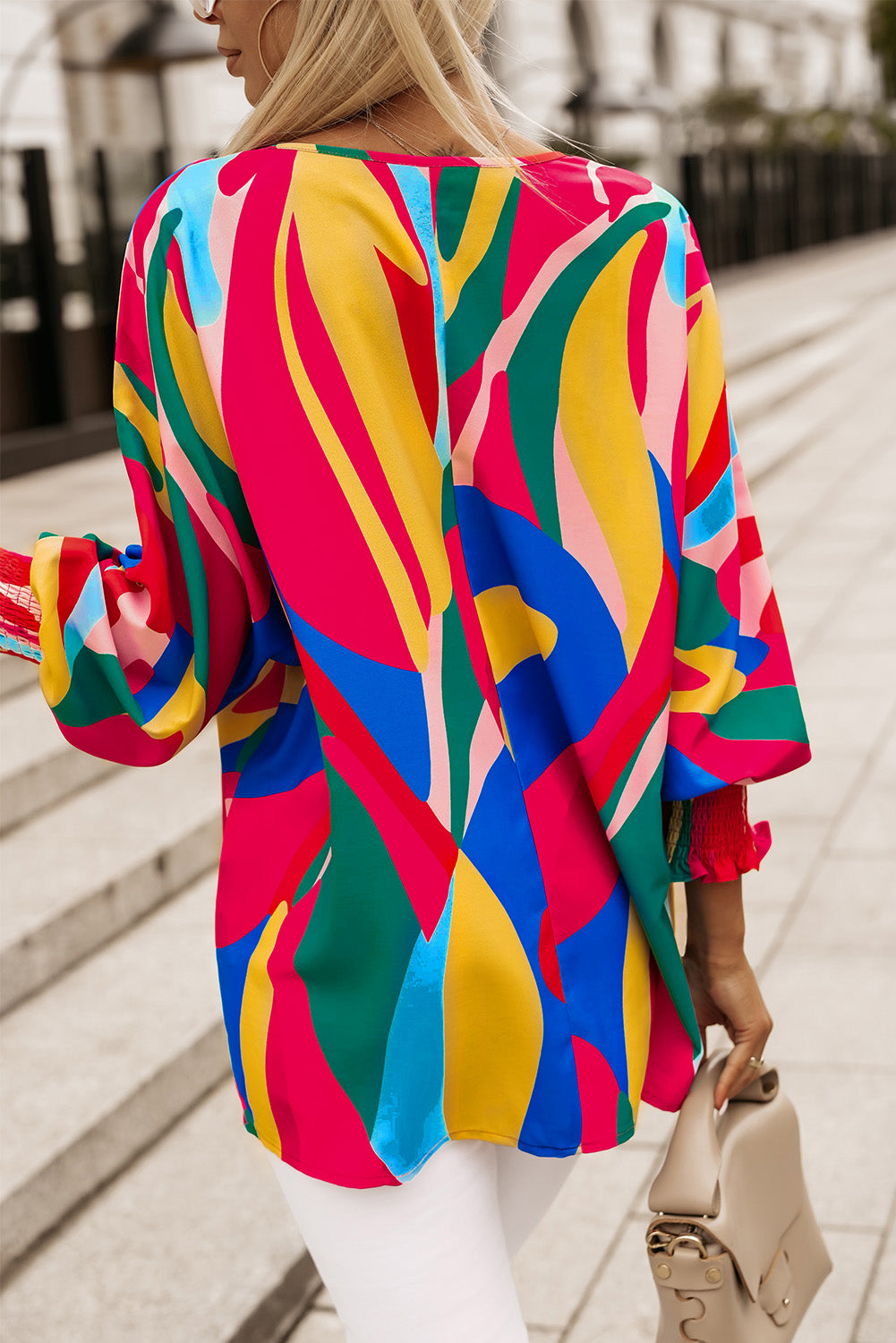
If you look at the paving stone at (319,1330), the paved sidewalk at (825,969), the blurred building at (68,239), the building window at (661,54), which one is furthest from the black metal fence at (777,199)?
the paving stone at (319,1330)

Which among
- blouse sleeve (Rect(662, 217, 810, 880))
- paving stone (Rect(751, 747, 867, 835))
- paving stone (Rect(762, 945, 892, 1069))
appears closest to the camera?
blouse sleeve (Rect(662, 217, 810, 880))

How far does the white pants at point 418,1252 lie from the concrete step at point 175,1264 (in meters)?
1.34

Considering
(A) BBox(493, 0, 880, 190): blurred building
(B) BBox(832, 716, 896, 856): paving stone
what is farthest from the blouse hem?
(A) BBox(493, 0, 880, 190): blurred building

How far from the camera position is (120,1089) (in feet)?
9.61

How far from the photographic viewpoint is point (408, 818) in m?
1.14

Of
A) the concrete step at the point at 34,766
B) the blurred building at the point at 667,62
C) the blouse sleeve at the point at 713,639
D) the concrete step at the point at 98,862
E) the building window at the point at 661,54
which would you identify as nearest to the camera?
the blouse sleeve at the point at 713,639

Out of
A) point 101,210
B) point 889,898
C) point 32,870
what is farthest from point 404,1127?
point 101,210

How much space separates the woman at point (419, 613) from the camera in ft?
3.67

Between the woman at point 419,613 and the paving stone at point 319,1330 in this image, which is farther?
the paving stone at point 319,1330

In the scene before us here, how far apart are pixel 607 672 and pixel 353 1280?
51 cm

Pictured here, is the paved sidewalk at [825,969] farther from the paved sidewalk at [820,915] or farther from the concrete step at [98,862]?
the concrete step at [98,862]

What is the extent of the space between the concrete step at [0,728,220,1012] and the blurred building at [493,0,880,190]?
509 inches

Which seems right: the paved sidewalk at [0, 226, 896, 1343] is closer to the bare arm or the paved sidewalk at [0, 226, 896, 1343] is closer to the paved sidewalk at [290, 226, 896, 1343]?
the paved sidewalk at [290, 226, 896, 1343]

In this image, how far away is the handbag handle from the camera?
4.23ft
